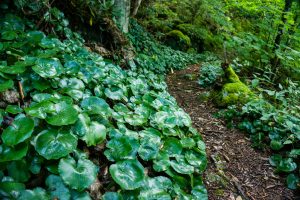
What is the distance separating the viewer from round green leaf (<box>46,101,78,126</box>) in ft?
4.87

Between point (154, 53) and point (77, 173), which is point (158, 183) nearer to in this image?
point (77, 173)

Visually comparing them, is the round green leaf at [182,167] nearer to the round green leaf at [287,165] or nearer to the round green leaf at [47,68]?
the round green leaf at [287,165]

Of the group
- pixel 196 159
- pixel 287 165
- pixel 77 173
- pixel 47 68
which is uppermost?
pixel 47 68

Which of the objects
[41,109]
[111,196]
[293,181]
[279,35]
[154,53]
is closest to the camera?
[111,196]

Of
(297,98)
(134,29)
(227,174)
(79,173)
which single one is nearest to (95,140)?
(79,173)

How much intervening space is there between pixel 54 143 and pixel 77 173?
0.71ft

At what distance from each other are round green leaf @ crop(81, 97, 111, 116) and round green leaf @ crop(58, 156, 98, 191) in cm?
50

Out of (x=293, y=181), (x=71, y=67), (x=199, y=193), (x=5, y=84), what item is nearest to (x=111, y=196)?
(x=199, y=193)

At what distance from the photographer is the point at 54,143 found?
1.41 metres

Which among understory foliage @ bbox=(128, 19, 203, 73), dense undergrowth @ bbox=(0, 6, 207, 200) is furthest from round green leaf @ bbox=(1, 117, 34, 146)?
understory foliage @ bbox=(128, 19, 203, 73)

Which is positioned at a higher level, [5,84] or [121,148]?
[5,84]

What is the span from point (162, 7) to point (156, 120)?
723 cm

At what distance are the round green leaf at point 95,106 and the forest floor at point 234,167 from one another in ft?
3.33

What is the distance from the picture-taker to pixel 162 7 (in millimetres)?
8680
